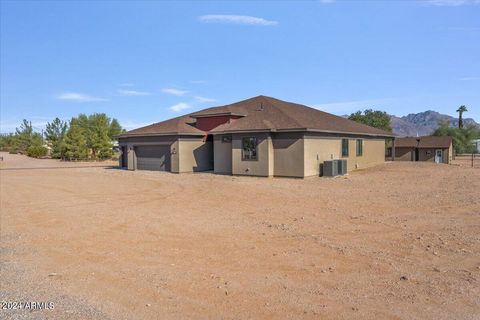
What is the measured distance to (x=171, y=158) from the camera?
2917 cm

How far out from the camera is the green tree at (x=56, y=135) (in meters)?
61.1

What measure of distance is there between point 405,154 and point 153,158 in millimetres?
35402

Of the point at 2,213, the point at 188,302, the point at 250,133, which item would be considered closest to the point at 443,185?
the point at 250,133

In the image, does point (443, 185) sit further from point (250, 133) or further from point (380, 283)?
point (380, 283)

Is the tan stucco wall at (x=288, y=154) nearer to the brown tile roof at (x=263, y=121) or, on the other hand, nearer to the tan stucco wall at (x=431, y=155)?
the brown tile roof at (x=263, y=121)

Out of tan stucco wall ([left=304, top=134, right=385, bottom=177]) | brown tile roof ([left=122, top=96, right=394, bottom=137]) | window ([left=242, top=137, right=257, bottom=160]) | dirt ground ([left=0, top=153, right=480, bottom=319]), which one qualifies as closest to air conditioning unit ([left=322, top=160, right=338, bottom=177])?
tan stucco wall ([left=304, top=134, right=385, bottom=177])

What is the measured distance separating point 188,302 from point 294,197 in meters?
10.5

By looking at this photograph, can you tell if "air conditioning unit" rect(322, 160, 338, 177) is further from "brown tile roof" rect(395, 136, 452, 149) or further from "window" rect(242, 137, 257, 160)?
"brown tile roof" rect(395, 136, 452, 149)

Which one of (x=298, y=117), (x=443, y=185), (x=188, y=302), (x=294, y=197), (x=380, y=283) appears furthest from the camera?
(x=298, y=117)

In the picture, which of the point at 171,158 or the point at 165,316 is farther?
the point at 171,158

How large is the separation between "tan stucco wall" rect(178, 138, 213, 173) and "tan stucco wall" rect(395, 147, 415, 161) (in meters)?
31.2

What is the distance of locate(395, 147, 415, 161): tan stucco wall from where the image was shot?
168ft

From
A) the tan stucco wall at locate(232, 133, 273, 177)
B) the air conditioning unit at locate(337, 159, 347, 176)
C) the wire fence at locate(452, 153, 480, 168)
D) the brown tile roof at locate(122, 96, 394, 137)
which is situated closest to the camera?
the tan stucco wall at locate(232, 133, 273, 177)

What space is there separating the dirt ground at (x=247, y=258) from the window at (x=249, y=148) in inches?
393
